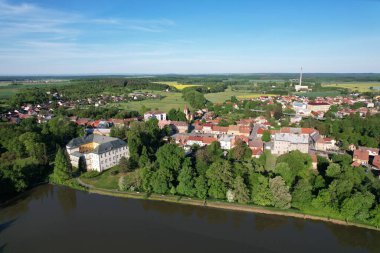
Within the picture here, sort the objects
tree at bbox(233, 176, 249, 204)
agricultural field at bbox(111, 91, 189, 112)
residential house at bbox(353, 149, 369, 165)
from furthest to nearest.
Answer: agricultural field at bbox(111, 91, 189, 112)
residential house at bbox(353, 149, 369, 165)
tree at bbox(233, 176, 249, 204)

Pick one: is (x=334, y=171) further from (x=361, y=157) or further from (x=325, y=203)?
(x=361, y=157)

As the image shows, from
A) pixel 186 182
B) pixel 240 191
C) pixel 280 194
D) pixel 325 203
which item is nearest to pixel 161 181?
pixel 186 182

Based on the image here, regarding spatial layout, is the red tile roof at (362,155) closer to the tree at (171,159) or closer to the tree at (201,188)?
the tree at (201,188)

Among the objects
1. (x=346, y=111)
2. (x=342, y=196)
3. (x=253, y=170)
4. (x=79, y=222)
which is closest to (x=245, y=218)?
(x=253, y=170)

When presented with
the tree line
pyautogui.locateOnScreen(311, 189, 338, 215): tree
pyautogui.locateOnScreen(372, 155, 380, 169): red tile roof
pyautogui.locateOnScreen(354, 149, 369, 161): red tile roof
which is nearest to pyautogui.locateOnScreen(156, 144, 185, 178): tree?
the tree line

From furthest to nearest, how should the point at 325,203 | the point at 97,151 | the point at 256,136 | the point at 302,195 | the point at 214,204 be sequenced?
the point at 256,136 < the point at 97,151 < the point at 214,204 < the point at 302,195 < the point at 325,203

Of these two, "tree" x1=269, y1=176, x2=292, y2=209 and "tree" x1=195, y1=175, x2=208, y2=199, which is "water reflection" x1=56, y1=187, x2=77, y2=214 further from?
"tree" x1=269, y1=176, x2=292, y2=209

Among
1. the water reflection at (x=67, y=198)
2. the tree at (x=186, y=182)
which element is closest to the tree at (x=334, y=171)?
the tree at (x=186, y=182)

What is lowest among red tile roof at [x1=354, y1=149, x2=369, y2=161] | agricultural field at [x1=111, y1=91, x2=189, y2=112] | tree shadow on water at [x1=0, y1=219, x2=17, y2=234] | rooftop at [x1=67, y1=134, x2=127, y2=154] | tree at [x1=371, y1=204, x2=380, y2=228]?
tree shadow on water at [x1=0, y1=219, x2=17, y2=234]
